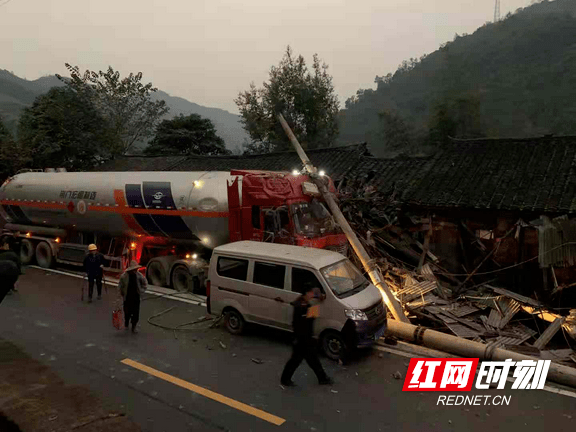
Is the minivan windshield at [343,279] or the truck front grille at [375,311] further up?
the minivan windshield at [343,279]

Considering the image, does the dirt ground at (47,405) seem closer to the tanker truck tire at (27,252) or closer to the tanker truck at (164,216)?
the tanker truck at (164,216)

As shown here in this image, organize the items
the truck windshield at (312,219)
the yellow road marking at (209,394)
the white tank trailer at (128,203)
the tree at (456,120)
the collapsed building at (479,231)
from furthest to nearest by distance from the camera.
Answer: the tree at (456,120), the white tank trailer at (128,203), the truck windshield at (312,219), the collapsed building at (479,231), the yellow road marking at (209,394)

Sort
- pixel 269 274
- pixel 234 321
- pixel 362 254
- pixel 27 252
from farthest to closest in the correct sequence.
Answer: pixel 27 252, pixel 362 254, pixel 234 321, pixel 269 274

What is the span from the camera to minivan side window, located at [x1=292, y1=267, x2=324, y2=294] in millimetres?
8562

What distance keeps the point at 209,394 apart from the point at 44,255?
43.7 ft

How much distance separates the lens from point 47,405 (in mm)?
5988

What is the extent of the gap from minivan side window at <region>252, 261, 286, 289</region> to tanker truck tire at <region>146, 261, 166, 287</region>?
5.78 metres

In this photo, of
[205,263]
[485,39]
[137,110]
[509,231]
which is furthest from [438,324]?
[485,39]

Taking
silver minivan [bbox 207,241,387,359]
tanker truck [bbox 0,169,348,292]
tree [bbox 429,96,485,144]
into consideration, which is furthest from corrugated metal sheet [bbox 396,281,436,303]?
tree [bbox 429,96,485,144]

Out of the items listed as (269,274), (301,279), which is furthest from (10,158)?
(301,279)

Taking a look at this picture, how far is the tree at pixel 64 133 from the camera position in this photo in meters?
28.8

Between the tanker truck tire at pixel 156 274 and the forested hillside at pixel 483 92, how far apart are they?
2656cm

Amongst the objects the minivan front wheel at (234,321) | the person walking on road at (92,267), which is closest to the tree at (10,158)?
the person walking on road at (92,267)

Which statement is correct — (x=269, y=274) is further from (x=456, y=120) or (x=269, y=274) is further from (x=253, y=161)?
(x=456, y=120)
